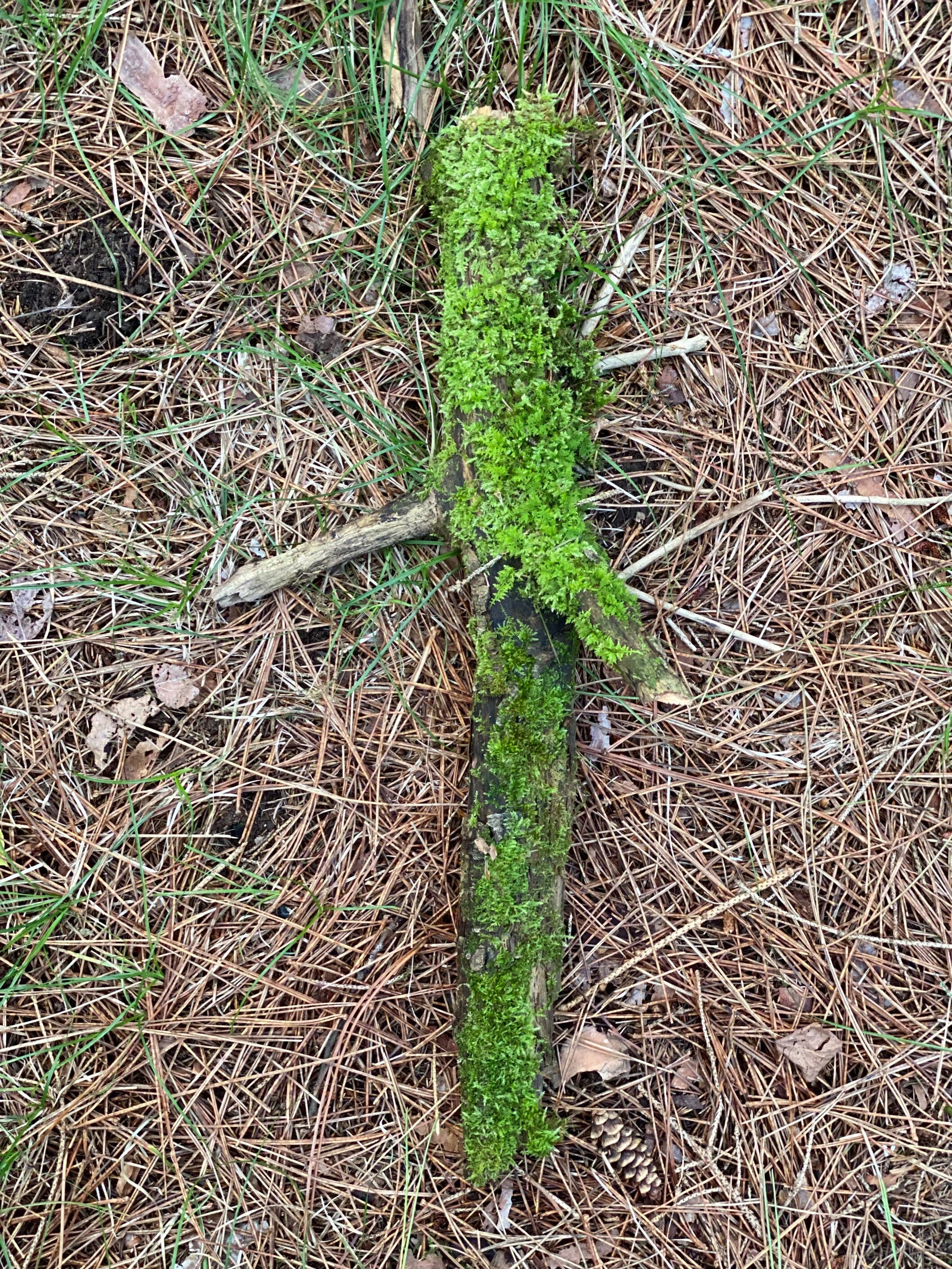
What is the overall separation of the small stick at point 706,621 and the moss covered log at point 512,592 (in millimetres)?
307

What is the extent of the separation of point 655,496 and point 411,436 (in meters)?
0.80

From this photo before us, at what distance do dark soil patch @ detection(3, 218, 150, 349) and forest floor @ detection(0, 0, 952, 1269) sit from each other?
0.05 ft

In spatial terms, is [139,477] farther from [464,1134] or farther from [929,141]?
[929,141]

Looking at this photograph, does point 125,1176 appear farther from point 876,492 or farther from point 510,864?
point 876,492

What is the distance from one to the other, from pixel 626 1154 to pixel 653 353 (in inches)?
96.5

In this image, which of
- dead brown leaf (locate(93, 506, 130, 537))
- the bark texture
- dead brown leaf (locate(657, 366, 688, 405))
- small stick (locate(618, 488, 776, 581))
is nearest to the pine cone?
the bark texture

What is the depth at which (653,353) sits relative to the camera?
8.44 ft

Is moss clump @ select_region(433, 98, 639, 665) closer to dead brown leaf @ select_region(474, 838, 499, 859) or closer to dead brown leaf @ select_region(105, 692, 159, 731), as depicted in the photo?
dead brown leaf @ select_region(474, 838, 499, 859)

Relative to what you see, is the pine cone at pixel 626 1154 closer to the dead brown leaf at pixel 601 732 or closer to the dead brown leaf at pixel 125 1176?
the dead brown leaf at pixel 601 732

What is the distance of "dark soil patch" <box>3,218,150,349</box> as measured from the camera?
2582 mm

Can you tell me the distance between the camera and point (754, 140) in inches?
100

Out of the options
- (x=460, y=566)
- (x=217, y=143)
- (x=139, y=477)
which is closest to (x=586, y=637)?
(x=460, y=566)

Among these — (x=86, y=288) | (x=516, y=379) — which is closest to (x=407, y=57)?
(x=516, y=379)

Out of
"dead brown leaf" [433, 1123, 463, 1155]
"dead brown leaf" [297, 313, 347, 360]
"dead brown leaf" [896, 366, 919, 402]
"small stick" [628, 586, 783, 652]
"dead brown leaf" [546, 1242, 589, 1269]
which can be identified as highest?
"dead brown leaf" [896, 366, 919, 402]
